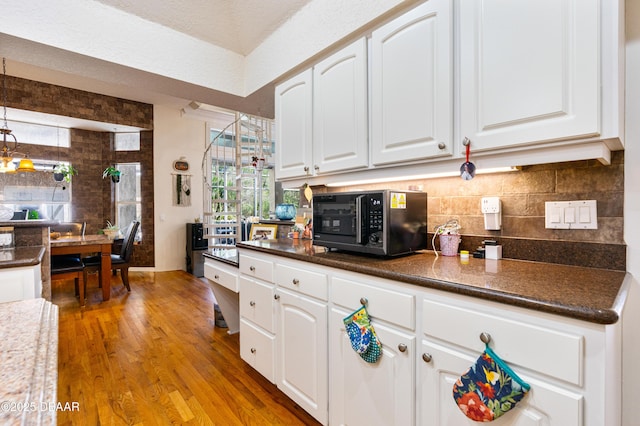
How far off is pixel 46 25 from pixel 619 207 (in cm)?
303

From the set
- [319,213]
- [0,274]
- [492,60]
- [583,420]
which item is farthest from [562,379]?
[0,274]

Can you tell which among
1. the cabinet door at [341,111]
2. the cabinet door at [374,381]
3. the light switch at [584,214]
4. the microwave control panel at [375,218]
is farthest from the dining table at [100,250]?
the light switch at [584,214]

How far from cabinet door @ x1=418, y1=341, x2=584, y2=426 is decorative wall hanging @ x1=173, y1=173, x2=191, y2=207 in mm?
5892

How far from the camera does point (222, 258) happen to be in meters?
2.61

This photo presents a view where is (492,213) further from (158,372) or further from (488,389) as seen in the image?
(158,372)

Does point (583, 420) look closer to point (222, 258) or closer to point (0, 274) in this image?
point (222, 258)

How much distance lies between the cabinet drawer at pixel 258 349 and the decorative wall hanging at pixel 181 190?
14.8 feet

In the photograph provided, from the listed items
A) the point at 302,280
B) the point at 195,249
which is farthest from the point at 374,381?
the point at 195,249

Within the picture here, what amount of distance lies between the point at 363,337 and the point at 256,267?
1.00 metres

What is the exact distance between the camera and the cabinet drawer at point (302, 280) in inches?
62.9

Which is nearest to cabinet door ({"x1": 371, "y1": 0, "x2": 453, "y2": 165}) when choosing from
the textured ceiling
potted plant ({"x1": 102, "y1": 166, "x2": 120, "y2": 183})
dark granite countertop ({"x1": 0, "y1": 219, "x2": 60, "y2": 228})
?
the textured ceiling

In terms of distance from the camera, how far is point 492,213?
60.4 inches

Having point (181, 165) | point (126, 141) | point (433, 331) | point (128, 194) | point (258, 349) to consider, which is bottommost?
point (258, 349)

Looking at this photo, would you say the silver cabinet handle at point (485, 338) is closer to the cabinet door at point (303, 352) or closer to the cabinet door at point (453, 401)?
the cabinet door at point (453, 401)
